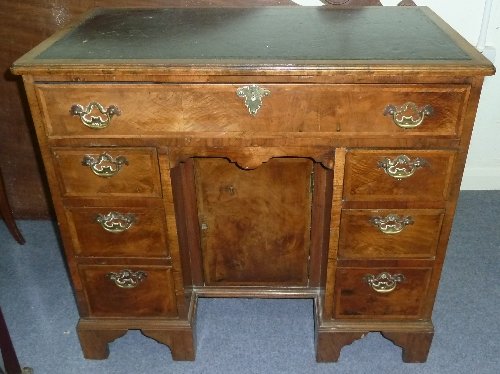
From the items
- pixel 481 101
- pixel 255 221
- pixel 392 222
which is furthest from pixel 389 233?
pixel 481 101

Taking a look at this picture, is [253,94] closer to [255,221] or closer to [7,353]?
[255,221]

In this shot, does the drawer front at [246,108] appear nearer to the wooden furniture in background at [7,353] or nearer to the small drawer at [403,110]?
the small drawer at [403,110]

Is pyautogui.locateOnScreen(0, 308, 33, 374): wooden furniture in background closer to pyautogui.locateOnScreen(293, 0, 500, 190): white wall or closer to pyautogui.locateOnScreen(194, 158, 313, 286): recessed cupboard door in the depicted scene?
pyautogui.locateOnScreen(194, 158, 313, 286): recessed cupboard door

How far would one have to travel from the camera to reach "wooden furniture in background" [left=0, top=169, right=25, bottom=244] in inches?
89.0

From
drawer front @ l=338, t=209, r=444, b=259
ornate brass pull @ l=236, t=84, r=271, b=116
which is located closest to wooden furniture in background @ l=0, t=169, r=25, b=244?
ornate brass pull @ l=236, t=84, r=271, b=116

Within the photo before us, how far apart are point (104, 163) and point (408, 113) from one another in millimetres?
831

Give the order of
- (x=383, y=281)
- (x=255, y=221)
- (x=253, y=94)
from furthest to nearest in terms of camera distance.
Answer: (x=255, y=221), (x=383, y=281), (x=253, y=94)

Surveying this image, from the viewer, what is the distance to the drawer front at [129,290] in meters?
1.65

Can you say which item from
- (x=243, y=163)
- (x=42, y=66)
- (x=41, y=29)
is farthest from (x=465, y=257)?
(x=41, y=29)

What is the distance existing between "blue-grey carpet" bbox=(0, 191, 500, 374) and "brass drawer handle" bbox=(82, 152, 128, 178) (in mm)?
774

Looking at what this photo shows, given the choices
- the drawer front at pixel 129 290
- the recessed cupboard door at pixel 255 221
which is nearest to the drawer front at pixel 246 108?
the recessed cupboard door at pixel 255 221

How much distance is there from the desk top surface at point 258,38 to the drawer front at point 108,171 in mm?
256

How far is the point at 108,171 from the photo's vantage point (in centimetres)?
145

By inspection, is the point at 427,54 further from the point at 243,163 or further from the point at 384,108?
the point at 243,163
